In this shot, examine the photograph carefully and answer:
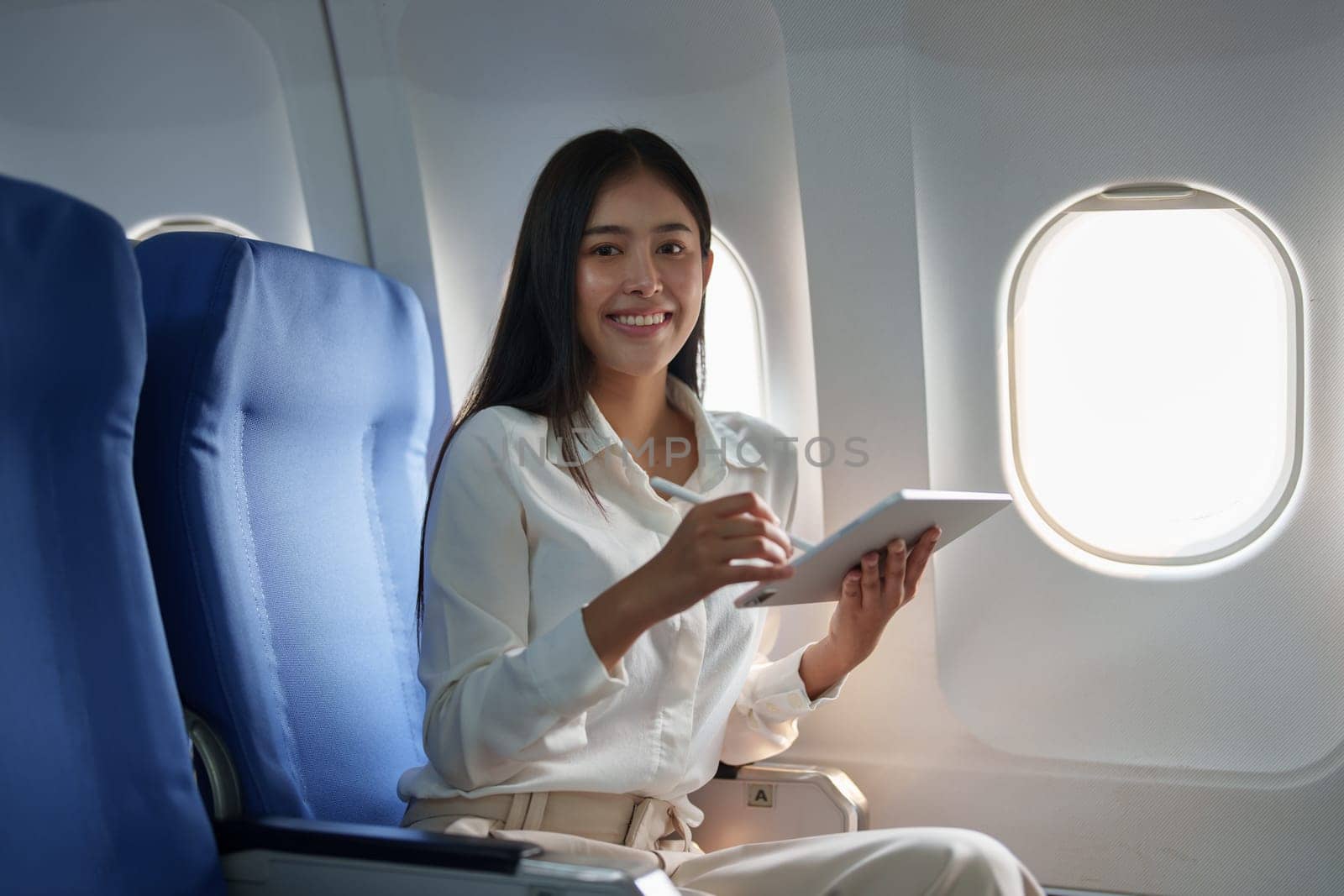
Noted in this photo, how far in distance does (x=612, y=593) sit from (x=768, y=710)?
60cm

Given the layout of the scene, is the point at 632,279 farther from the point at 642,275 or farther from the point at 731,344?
the point at 731,344

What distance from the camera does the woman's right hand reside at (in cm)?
136

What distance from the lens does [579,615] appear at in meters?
1.46

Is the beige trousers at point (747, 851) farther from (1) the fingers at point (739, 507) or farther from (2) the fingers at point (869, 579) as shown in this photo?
(1) the fingers at point (739, 507)

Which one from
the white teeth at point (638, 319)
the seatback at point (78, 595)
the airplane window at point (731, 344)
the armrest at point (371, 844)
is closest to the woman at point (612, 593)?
the white teeth at point (638, 319)

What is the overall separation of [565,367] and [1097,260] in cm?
111

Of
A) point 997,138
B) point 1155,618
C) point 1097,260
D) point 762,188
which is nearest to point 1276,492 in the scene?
point 1155,618

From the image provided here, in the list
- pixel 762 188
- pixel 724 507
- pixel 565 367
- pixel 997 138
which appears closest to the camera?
pixel 724 507

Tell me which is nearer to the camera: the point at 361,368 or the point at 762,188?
the point at 361,368

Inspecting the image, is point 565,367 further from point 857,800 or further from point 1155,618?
point 1155,618

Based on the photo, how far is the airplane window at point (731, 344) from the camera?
8.02 ft

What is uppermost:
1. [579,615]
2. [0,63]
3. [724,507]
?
[0,63]

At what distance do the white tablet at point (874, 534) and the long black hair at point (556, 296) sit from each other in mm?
352

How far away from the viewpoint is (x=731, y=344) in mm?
2480
